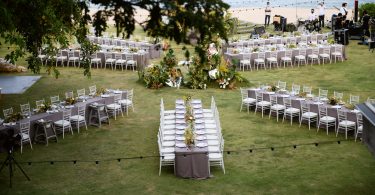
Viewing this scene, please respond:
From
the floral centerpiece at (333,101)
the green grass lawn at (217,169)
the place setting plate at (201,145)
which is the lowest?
the green grass lawn at (217,169)

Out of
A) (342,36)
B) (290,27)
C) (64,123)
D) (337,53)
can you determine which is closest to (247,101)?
(64,123)

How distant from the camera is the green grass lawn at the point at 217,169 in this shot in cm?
1316

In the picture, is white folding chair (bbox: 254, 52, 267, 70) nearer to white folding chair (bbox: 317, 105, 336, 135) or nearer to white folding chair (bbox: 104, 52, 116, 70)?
white folding chair (bbox: 104, 52, 116, 70)

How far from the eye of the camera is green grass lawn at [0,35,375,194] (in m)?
13.2

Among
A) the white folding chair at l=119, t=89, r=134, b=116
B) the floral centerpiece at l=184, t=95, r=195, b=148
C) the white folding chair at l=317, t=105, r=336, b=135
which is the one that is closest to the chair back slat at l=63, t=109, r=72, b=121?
the white folding chair at l=119, t=89, r=134, b=116

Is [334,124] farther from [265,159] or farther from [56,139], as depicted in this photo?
[56,139]

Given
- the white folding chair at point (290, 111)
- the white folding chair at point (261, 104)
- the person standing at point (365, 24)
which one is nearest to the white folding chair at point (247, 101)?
the white folding chair at point (261, 104)

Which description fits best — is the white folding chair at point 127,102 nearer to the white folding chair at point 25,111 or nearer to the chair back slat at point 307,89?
the white folding chair at point 25,111

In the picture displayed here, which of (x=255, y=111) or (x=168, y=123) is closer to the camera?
(x=168, y=123)

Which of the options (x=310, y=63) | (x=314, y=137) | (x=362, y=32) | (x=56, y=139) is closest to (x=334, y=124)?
(x=314, y=137)

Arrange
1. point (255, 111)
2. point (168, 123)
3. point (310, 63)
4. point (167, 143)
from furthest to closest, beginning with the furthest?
1. point (310, 63)
2. point (255, 111)
3. point (168, 123)
4. point (167, 143)

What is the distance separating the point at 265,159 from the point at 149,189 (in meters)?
3.40

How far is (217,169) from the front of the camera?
46.4 ft

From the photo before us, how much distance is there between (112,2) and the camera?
9234mm
